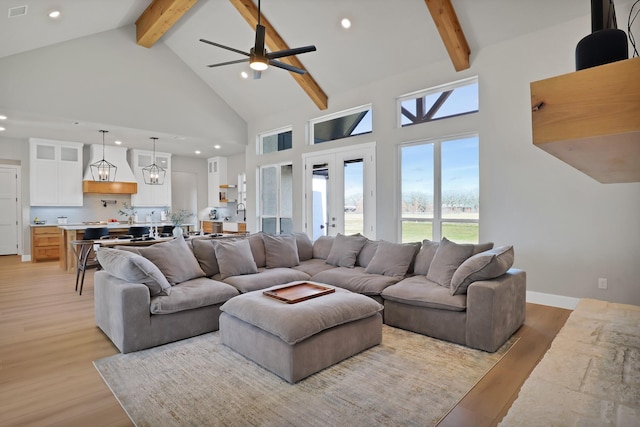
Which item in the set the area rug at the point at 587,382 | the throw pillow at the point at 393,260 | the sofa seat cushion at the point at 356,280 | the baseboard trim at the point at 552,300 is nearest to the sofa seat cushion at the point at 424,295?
the sofa seat cushion at the point at 356,280

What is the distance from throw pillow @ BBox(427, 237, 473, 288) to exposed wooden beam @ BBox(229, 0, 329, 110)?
414 centimetres

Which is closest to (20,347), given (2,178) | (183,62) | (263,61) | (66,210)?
(263,61)

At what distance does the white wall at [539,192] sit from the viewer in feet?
12.7

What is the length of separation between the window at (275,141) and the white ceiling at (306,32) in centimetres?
60

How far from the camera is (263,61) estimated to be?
3877 mm

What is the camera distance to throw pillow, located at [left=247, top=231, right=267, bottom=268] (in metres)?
4.58

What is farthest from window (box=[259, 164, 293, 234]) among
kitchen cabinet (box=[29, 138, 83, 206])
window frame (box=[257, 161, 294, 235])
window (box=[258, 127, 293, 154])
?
kitchen cabinet (box=[29, 138, 83, 206])

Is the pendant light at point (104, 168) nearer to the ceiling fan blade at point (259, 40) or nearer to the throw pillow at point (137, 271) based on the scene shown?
the throw pillow at point (137, 271)

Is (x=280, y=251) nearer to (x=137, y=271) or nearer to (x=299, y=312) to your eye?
(x=137, y=271)

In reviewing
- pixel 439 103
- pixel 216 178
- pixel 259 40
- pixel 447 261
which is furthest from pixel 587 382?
pixel 216 178

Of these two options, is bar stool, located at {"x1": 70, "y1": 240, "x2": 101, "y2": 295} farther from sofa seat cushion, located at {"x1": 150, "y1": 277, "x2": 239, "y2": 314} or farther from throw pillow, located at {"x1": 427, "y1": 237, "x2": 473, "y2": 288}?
throw pillow, located at {"x1": 427, "y1": 237, "x2": 473, "y2": 288}

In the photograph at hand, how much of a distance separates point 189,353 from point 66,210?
816cm

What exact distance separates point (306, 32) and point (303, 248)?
Result: 347cm

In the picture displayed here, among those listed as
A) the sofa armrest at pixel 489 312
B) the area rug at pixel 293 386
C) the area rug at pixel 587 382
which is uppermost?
the area rug at pixel 587 382
